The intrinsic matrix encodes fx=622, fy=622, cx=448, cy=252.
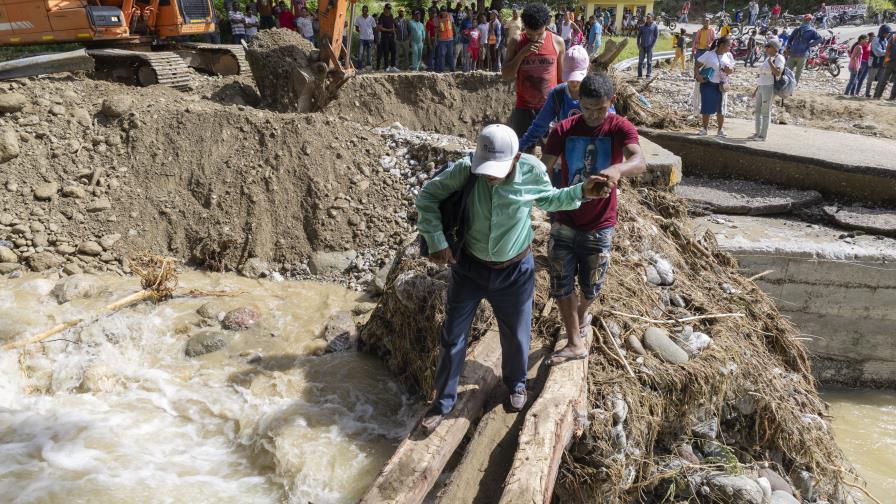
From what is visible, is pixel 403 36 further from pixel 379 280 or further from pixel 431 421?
pixel 431 421

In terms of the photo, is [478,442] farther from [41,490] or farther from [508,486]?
[41,490]

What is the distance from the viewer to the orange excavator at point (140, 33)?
364 inches

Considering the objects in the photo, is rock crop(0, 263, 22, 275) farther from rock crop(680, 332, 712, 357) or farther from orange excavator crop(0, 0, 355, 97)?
rock crop(680, 332, 712, 357)

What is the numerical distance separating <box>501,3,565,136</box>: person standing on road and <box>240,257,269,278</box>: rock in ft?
11.2

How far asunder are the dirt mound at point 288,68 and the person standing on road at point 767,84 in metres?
5.83

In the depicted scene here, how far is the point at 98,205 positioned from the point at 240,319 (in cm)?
255

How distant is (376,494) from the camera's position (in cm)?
277

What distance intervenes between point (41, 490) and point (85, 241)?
11.9 ft

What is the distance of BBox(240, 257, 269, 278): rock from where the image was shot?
22.1ft

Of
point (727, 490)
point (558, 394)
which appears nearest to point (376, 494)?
point (558, 394)

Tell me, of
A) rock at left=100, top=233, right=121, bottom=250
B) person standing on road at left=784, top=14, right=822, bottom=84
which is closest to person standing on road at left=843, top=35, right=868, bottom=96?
person standing on road at left=784, top=14, right=822, bottom=84

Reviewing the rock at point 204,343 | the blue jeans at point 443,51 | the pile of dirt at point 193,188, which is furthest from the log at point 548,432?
the blue jeans at point 443,51

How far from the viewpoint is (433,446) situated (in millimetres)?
3000

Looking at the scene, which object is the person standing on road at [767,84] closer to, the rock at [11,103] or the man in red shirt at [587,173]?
the man in red shirt at [587,173]
